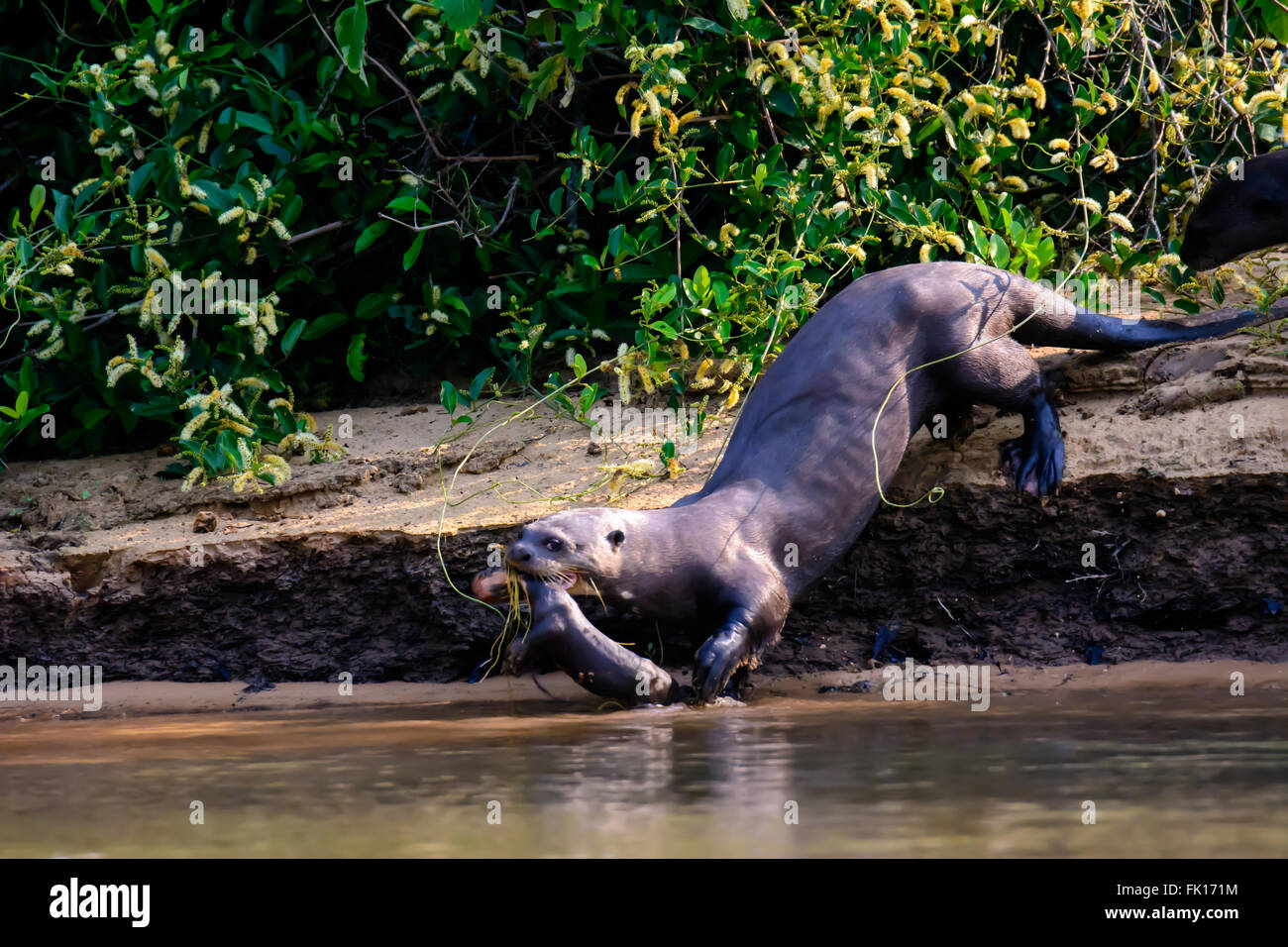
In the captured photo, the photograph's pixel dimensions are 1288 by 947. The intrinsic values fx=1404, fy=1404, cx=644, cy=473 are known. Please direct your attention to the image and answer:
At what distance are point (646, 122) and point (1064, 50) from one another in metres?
1.49

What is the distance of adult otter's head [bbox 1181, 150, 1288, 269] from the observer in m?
4.64

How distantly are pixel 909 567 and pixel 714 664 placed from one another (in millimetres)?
823

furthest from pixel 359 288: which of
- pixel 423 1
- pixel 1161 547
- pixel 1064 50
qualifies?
pixel 1161 547

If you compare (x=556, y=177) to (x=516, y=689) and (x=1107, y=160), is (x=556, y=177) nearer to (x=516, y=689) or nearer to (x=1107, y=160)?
(x=1107, y=160)

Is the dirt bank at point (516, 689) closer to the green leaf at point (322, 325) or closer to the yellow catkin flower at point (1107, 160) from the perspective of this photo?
the green leaf at point (322, 325)

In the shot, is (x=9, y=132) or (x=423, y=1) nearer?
(x=423, y=1)

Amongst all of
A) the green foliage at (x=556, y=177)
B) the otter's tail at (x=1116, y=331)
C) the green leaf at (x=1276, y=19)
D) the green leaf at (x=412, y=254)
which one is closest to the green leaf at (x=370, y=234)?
the green foliage at (x=556, y=177)

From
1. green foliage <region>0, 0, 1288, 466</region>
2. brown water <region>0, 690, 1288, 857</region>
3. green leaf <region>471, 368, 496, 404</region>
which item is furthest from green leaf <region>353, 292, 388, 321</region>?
brown water <region>0, 690, 1288, 857</region>

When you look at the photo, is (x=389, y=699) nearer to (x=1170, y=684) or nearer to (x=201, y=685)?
(x=201, y=685)

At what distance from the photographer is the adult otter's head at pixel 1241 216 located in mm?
4641

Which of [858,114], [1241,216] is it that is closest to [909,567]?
[858,114]

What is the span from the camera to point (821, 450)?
12.3 feet

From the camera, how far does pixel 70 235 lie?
4859mm

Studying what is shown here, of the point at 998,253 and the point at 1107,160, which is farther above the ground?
the point at 1107,160
